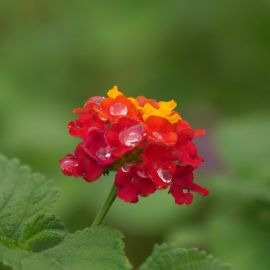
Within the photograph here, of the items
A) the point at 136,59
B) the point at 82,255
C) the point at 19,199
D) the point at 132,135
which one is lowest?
the point at 82,255

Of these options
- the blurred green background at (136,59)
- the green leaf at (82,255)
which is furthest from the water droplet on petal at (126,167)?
the blurred green background at (136,59)

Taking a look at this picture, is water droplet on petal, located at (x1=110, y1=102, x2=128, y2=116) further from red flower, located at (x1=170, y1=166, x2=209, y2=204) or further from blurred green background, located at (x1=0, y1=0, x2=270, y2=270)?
blurred green background, located at (x1=0, y1=0, x2=270, y2=270)

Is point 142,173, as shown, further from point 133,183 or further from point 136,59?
point 136,59

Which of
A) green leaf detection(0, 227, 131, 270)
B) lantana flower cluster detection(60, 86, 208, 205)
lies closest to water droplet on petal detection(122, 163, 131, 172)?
lantana flower cluster detection(60, 86, 208, 205)

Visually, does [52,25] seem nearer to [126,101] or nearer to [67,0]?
[67,0]

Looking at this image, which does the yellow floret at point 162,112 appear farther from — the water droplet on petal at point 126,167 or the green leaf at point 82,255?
the green leaf at point 82,255

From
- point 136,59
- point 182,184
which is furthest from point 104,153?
point 136,59
